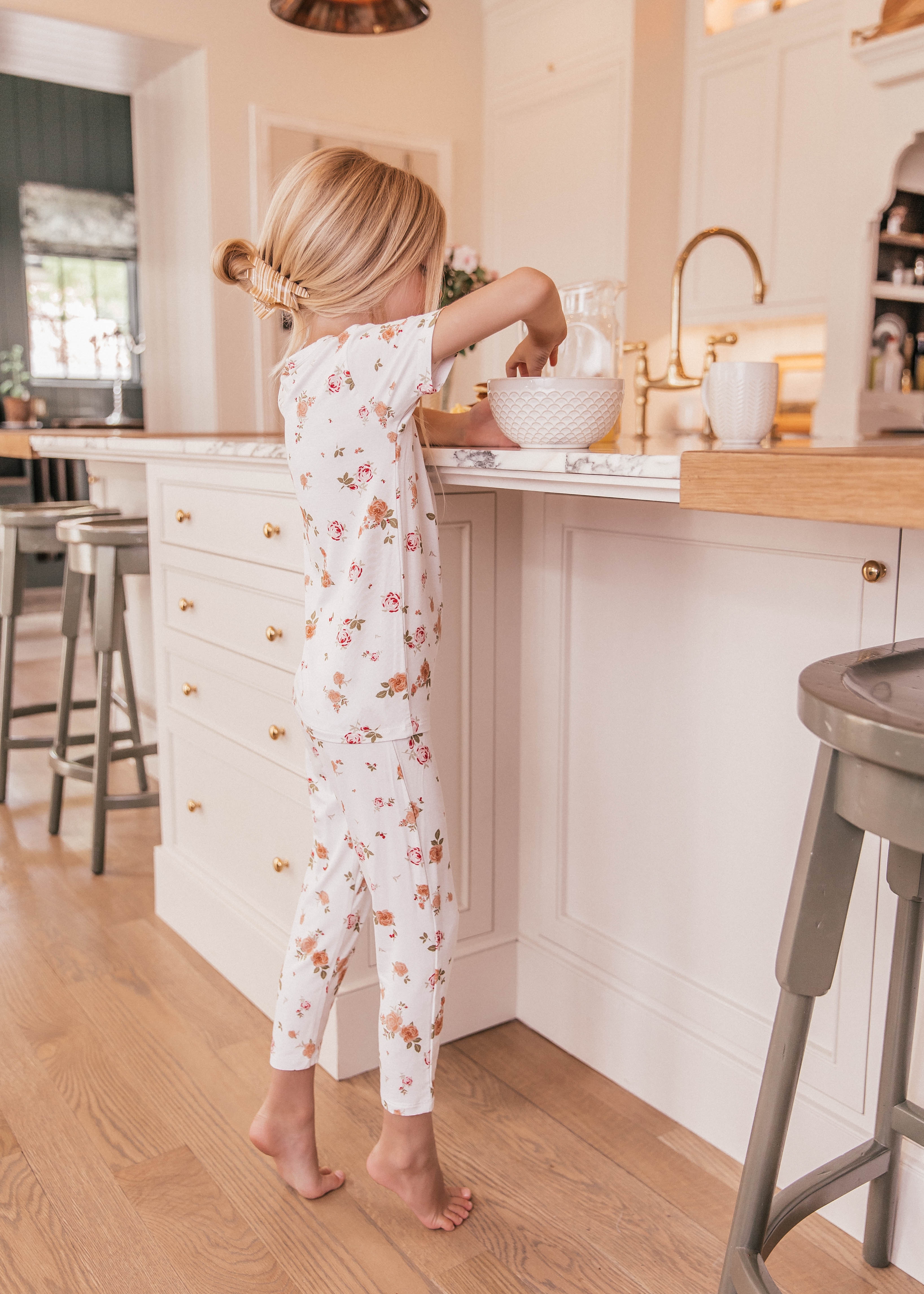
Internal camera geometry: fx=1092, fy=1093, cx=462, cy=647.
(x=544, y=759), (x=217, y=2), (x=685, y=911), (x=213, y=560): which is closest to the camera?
(x=685, y=911)

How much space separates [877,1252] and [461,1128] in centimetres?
57

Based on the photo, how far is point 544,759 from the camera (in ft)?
5.81

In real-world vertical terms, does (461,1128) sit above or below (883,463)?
below

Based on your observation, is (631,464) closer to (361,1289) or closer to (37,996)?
(361,1289)

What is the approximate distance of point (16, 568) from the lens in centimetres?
293

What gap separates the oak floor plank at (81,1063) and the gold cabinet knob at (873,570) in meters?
1.21

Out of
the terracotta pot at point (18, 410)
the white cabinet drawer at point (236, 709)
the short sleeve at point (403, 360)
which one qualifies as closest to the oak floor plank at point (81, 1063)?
the white cabinet drawer at point (236, 709)

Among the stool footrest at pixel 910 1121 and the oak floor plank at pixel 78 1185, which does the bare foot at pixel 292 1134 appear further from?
the stool footrest at pixel 910 1121

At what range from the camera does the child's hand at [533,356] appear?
4.10 feet

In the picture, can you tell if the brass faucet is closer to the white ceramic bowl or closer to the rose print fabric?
the white ceramic bowl

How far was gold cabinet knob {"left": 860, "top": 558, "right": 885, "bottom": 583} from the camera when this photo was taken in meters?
1.21

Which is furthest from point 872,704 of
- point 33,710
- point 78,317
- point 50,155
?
point 50,155

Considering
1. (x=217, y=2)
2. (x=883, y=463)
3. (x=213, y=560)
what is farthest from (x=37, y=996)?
(x=217, y=2)

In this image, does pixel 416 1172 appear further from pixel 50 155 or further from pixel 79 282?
pixel 50 155
